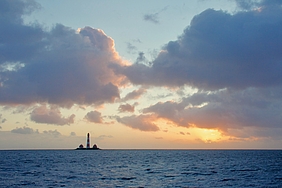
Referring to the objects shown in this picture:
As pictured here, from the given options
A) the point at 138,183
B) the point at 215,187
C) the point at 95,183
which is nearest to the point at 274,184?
the point at 215,187

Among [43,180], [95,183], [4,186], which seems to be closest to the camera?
[4,186]

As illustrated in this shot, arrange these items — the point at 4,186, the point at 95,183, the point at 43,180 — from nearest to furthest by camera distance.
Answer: the point at 4,186, the point at 95,183, the point at 43,180

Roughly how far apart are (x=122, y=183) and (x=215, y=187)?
61.0 feet

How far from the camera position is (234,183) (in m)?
70.3

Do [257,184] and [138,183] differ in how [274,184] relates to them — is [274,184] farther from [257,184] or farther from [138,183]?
[138,183]

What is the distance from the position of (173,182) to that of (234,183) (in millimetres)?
12787

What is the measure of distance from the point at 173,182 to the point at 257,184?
1736 cm

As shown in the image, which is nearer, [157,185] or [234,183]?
[157,185]

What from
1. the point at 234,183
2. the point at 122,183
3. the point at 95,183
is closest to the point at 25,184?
the point at 95,183

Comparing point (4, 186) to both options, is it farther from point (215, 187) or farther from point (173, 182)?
point (215, 187)

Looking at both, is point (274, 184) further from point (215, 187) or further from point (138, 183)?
point (138, 183)

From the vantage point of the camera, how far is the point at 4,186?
63.1 meters

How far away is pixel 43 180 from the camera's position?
7288cm

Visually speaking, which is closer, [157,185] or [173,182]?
[157,185]
